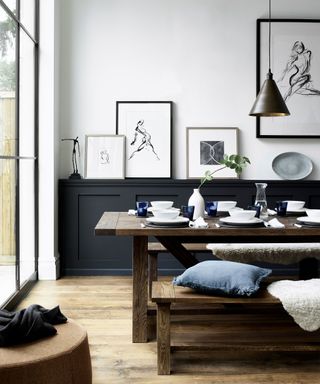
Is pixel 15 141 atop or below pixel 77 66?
below

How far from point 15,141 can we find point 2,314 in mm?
1736

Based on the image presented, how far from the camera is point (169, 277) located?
4.74m

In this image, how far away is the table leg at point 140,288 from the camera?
2.93 metres

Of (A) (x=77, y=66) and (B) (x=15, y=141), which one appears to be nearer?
(B) (x=15, y=141)

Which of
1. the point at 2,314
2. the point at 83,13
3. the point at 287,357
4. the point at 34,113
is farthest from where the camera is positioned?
the point at 83,13

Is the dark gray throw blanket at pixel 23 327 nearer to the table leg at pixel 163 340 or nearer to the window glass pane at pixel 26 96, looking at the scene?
the table leg at pixel 163 340

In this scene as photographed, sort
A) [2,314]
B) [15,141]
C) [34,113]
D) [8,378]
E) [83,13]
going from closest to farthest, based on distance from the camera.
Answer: [8,378]
[2,314]
[15,141]
[34,113]
[83,13]

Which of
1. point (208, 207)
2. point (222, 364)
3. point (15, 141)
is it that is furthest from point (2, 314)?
point (15, 141)

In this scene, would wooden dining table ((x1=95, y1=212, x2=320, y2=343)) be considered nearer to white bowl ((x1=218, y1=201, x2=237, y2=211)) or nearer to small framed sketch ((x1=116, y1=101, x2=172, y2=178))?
white bowl ((x1=218, y1=201, x2=237, y2=211))

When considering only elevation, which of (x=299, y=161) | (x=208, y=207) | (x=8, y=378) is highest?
(x=299, y=161)

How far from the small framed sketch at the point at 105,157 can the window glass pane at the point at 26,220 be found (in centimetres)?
58

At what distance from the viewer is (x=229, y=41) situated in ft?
16.0

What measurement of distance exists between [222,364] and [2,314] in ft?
3.58

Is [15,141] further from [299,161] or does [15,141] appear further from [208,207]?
[299,161]
